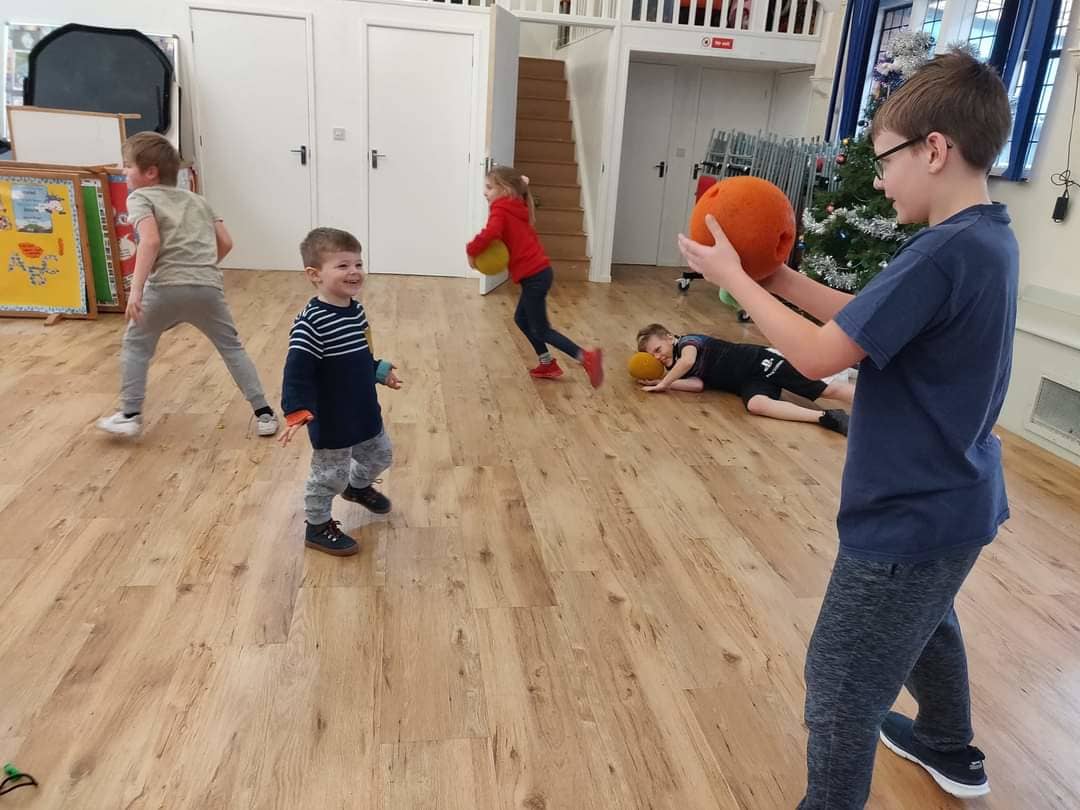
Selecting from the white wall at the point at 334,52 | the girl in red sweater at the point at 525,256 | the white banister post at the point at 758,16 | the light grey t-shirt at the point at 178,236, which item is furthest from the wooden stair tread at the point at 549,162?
the light grey t-shirt at the point at 178,236

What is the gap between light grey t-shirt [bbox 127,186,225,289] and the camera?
310 cm

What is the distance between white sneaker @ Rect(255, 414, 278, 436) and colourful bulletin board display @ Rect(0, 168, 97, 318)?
7.92ft

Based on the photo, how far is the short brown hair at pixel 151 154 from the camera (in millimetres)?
2982

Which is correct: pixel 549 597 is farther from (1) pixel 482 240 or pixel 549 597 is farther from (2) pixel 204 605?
(1) pixel 482 240

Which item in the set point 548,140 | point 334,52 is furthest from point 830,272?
point 334,52

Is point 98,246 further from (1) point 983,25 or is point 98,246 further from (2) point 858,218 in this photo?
(1) point 983,25

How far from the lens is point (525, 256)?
426 cm

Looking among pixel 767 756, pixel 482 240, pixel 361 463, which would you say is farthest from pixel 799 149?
pixel 767 756

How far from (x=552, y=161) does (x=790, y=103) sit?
2.48 m

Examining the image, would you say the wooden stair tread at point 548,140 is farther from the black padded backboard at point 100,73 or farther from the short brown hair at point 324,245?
the short brown hair at point 324,245

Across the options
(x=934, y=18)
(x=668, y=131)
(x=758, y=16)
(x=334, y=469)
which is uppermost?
(x=758, y=16)

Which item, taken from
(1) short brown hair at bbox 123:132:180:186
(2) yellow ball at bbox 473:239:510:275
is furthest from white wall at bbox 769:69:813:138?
(1) short brown hair at bbox 123:132:180:186

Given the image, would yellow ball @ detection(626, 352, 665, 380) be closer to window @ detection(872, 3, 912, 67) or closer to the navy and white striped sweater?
the navy and white striped sweater

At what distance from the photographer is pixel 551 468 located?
337 centimetres
